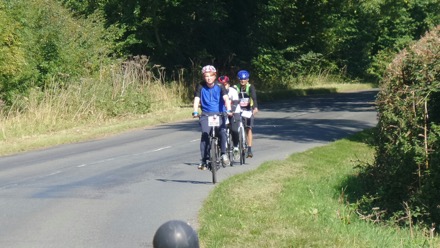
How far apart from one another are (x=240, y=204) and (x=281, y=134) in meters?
12.2

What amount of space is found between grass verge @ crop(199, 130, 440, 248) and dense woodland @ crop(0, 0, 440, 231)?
0.81m

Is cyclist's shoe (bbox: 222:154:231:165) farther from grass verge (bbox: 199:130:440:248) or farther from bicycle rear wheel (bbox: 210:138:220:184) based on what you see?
grass verge (bbox: 199:130:440:248)

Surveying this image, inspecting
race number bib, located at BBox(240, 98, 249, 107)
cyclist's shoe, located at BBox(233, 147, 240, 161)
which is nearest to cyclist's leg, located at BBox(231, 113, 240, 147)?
cyclist's shoe, located at BBox(233, 147, 240, 161)

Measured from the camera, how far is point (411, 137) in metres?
13.3

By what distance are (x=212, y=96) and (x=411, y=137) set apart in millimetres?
3525

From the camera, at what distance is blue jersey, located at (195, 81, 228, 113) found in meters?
15.1

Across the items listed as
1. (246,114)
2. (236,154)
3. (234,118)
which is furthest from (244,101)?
(236,154)

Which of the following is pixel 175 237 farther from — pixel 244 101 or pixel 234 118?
pixel 244 101

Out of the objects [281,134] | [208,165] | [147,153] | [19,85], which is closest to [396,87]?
[208,165]

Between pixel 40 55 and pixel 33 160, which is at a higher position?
pixel 40 55

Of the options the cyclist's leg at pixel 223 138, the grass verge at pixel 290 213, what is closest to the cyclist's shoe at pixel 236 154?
the grass verge at pixel 290 213

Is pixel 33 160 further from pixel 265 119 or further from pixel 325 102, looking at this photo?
pixel 325 102

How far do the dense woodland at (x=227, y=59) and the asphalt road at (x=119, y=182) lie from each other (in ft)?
9.38

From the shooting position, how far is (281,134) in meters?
24.2
